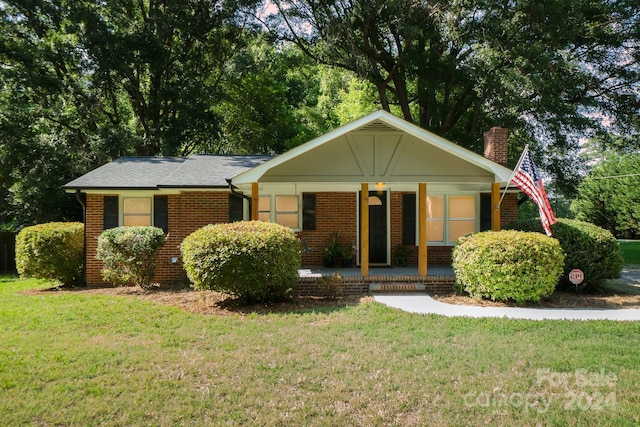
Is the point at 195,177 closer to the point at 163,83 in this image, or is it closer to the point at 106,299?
the point at 106,299

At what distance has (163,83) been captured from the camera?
2177 centimetres

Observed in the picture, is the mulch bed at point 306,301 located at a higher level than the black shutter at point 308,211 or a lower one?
lower

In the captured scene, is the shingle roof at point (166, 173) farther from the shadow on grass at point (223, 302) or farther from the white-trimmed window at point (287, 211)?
the shadow on grass at point (223, 302)

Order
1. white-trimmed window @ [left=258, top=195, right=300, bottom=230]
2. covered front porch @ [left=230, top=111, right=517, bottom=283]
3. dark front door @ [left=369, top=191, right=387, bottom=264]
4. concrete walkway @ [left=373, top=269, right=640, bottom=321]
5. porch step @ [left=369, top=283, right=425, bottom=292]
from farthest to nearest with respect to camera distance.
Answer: dark front door @ [left=369, top=191, right=387, bottom=264]
white-trimmed window @ [left=258, top=195, right=300, bottom=230]
covered front porch @ [left=230, top=111, right=517, bottom=283]
porch step @ [left=369, top=283, right=425, bottom=292]
concrete walkway @ [left=373, top=269, right=640, bottom=321]

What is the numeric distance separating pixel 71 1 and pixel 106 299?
15.5 metres

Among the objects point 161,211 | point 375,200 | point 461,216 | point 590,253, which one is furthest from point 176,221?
point 590,253

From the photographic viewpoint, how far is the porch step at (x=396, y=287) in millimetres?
9547

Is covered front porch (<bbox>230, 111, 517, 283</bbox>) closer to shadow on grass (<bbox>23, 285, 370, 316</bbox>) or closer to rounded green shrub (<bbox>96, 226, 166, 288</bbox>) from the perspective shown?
shadow on grass (<bbox>23, 285, 370, 316</bbox>)

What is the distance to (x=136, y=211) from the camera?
11695 millimetres

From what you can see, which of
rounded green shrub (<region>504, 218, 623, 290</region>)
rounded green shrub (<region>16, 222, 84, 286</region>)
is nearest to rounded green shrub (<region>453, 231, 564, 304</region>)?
rounded green shrub (<region>504, 218, 623, 290</region>)

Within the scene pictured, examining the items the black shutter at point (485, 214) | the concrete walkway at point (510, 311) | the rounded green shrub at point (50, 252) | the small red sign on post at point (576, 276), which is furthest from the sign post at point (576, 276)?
the rounded green shrub at point (50, 252)

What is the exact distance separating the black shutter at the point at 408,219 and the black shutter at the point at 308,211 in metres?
2.79

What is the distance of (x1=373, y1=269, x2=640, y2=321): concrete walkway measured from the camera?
24.1ft

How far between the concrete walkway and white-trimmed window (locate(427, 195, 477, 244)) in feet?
14.2
